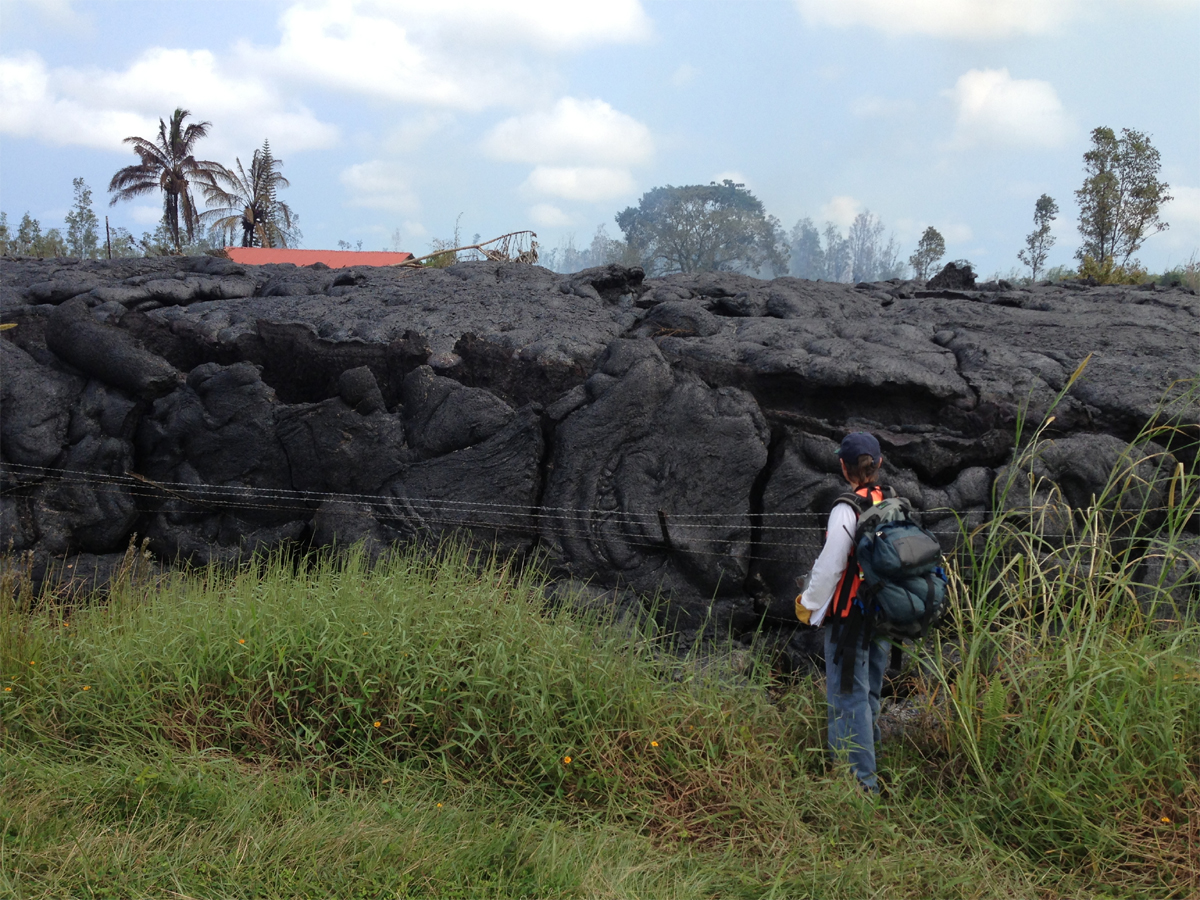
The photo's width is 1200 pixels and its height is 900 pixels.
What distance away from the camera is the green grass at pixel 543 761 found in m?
2.82

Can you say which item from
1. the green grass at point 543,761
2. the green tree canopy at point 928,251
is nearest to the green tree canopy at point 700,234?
the green tree canopy at point 928,251

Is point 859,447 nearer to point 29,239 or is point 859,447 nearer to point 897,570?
point 897,570

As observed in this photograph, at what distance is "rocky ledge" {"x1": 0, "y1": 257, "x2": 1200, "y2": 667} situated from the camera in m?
4.72

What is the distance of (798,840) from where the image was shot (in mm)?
3008

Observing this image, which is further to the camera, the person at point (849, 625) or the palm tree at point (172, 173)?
the palm tree at point (172, 173)

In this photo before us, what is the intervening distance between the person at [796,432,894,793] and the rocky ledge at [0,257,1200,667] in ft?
4.18

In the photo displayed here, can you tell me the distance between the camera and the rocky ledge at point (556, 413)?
472cm

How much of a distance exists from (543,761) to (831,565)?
1270 millimetres

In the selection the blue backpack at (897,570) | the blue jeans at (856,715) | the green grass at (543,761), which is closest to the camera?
the green grass at (543,761)

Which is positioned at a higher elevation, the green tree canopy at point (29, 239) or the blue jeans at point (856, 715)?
the green tree canopy at point (29, 239)

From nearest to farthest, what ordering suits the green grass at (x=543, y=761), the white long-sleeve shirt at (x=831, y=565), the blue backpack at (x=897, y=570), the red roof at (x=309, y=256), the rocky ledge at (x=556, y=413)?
the green grass at (x=543, y=761), the blue backpack at (x=897, y=570), the white long-sleeve shirt at (x=831, y=565), the rocky ledge at (x=556, y=413), the red roof at (x=309, y=256)

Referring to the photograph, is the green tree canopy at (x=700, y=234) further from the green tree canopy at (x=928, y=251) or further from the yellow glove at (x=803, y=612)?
the yellow glove at (x=803, y=612)

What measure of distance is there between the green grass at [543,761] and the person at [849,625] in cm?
14

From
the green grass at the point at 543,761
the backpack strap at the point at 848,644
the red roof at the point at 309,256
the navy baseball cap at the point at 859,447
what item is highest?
the red roof at the point at 309,256
